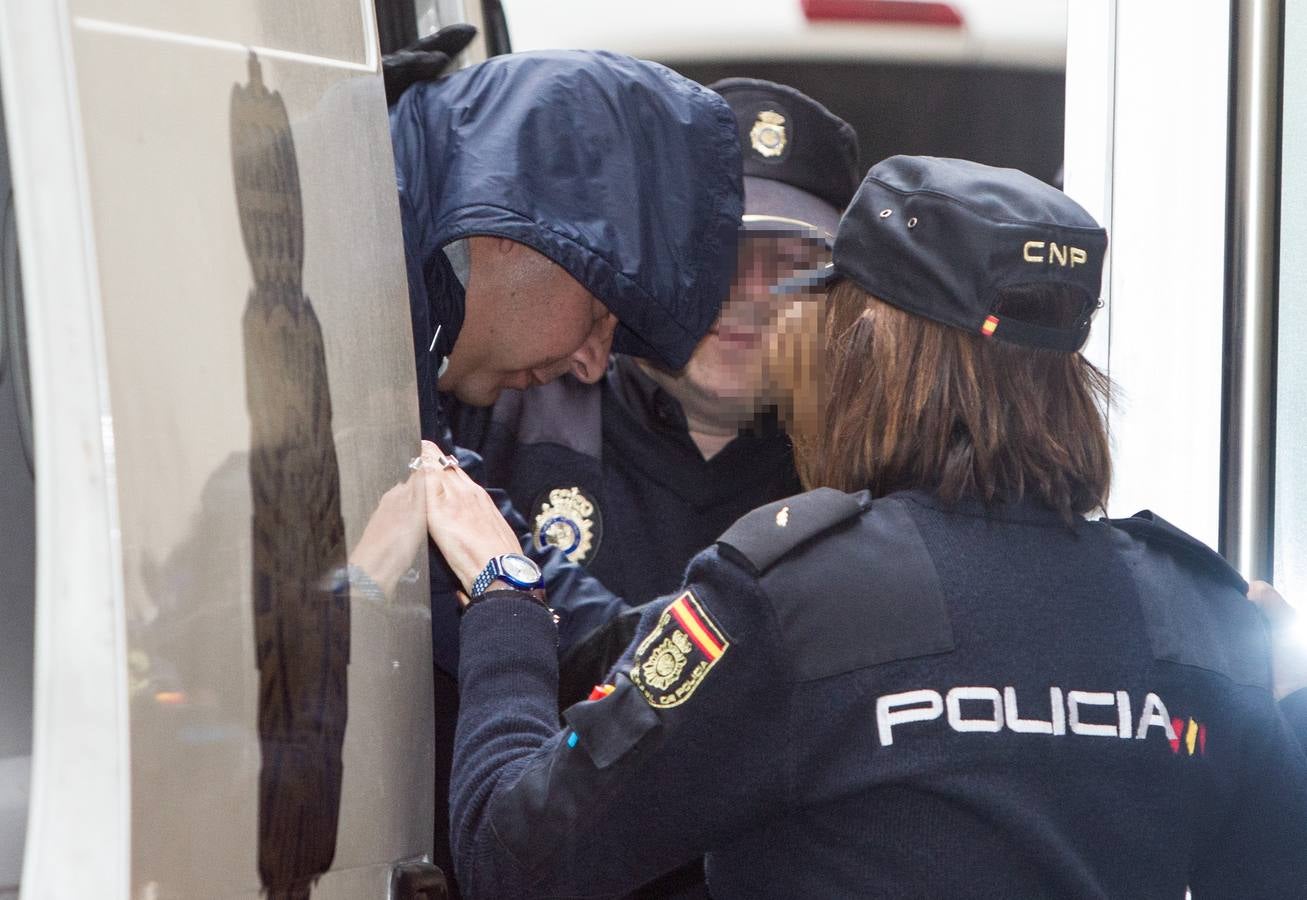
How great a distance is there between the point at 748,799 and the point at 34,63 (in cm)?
80

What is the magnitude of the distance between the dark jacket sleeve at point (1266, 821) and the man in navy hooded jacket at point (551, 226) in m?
0.78

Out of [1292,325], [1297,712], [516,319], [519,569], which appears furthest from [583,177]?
[1292,325]

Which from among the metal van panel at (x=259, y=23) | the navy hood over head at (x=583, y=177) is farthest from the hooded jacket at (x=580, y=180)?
the metal van panel at (x=259, y=23)

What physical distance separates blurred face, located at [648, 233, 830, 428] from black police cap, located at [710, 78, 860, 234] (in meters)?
0.17

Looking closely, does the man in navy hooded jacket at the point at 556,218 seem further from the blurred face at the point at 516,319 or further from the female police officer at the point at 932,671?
the female police officer at the point at 932,671

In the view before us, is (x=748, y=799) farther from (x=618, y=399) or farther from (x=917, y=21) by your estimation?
(x=917, y=21)

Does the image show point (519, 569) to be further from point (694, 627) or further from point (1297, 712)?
point (1297, 712)

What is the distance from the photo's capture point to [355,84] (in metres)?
1.35

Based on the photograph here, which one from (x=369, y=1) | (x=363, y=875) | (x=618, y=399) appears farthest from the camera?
(x=618, y=399)

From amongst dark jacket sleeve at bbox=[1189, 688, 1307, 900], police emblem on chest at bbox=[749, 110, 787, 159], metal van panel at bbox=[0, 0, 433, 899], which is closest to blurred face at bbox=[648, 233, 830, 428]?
police emblem on chest at bbox=[749, 110, 787, 159]

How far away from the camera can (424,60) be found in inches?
75.9

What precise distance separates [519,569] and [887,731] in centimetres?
46

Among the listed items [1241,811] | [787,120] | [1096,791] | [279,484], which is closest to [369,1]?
[279,484]

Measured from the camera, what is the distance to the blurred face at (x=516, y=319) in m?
1.96
